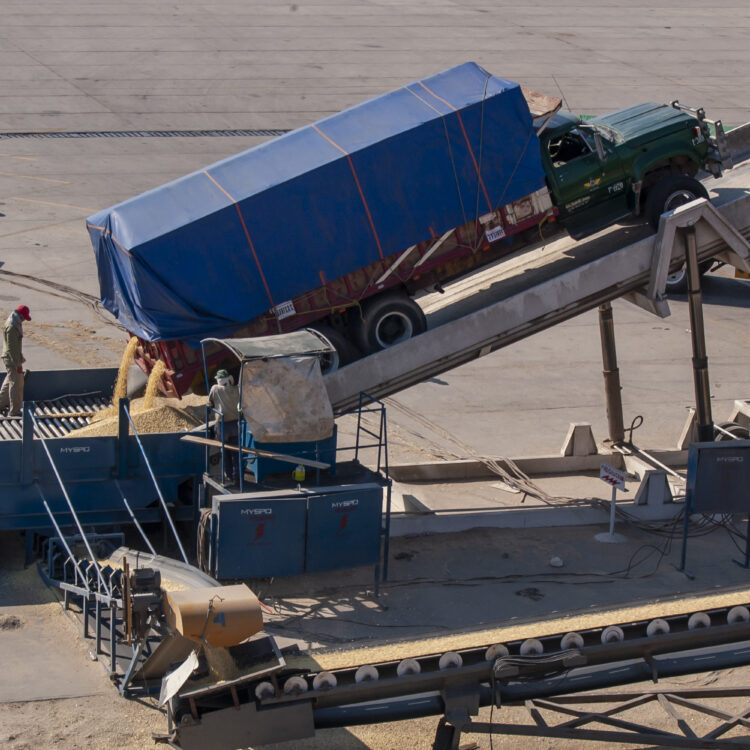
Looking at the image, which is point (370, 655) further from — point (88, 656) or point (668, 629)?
point (88, 656)

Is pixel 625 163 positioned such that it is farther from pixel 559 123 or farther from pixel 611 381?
pixel 611 381

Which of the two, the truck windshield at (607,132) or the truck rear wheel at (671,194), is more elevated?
the truck windshield at (607,132)

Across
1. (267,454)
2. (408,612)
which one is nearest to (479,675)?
(408,612)

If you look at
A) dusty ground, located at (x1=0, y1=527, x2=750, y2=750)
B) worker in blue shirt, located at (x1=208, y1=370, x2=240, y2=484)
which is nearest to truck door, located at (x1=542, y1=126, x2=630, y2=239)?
dusty ground, located at (x1=0, y1=527, x2=750, y2=750)

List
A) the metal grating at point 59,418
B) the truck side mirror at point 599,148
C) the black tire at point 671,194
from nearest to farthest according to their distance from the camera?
the metal grating at point 59,418, the truck side mirror at point 599,148, the black tire at point 671,194

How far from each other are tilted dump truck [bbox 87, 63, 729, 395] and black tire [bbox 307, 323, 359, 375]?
20mm

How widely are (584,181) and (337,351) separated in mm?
4240

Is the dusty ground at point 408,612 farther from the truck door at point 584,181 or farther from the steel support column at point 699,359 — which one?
the truck door at point 584,181

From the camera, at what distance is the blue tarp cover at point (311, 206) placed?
1472 cm

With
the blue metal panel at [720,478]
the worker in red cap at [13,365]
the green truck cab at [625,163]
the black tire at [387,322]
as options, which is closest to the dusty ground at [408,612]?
the blue metal panel at [720,478]

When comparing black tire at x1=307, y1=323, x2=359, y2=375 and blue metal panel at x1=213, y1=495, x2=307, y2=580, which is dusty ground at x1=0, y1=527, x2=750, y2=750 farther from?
black tire at x1=307, y1=323, x2=359, y2=375

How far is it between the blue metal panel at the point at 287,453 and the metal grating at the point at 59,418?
114 inches

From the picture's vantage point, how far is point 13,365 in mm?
16297

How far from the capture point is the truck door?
53.4 feet
